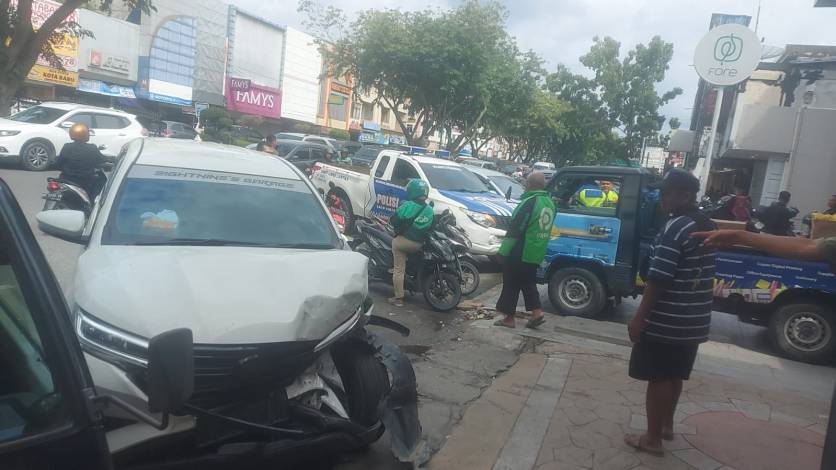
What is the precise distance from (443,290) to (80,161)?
5046mm

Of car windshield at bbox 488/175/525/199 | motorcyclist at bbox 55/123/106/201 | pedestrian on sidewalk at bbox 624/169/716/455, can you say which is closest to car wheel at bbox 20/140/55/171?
motorcyclist at bbox 55/123/106/201

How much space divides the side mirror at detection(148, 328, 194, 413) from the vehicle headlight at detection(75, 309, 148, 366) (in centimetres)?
116

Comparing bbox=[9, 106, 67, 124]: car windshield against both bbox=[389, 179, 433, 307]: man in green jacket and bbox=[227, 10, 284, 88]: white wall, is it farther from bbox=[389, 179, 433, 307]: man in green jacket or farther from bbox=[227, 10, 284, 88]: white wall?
bbox=[227, 10, 284, 88]: white wall

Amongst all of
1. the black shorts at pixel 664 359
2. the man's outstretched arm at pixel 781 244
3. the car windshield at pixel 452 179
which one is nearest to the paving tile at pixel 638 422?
the black shorts at pixel 664 359

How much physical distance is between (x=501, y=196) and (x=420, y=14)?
40.7 feet

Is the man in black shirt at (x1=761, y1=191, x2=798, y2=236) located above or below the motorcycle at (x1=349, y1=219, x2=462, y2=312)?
above

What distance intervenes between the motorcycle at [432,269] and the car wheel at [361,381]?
12.5 ft

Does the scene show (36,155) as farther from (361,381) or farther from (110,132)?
(361,381)

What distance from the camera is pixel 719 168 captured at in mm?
24703

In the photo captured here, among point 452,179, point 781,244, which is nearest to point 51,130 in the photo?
point 452,179

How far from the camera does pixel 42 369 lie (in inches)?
65.7

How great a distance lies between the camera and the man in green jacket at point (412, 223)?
7422mm

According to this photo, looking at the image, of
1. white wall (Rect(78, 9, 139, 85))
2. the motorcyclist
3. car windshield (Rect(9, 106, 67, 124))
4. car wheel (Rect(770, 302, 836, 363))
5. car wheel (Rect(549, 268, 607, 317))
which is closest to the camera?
car wheel (Rect(770, 302, 836, 363))

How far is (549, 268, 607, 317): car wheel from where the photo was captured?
7715 mm
